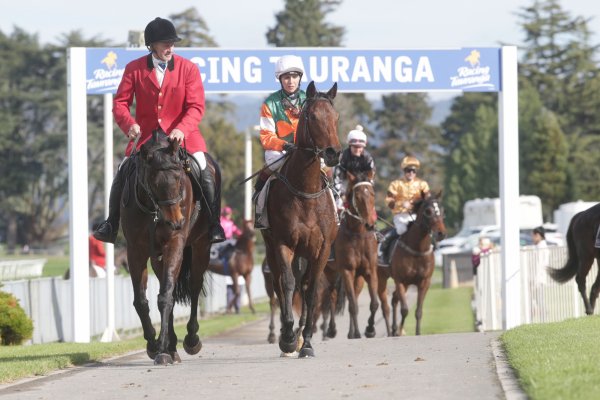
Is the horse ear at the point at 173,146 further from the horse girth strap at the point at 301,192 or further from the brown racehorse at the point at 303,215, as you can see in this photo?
the horse girth strap at the point at 301,192

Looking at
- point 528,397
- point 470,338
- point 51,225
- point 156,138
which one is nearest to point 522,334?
point 470,338

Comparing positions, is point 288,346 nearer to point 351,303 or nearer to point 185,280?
point 185,280

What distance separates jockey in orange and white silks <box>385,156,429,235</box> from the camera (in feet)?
73.6

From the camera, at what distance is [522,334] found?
49.0ft

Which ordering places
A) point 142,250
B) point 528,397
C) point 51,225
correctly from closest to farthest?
point 528,397
point 142,250
point 51,225

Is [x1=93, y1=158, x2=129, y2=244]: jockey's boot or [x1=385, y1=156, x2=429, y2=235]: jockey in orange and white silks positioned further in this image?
[x1=385, y1=156, x2=429, y2=235]: jockey in orange and white silks

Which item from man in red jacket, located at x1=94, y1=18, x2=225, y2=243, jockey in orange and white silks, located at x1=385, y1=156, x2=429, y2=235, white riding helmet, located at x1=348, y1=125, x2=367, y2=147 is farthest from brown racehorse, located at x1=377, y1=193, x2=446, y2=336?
man in red jacket, located at x1=94, y1=18, x2=225, y2=243

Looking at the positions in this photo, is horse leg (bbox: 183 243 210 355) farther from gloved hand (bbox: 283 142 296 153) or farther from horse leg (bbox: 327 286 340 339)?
horse leg (bbox: 327 286 340 339)

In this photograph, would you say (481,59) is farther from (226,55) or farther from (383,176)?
(383,176)

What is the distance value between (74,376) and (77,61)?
9950mm

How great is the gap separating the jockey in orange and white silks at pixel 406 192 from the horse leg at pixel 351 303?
1.94 m

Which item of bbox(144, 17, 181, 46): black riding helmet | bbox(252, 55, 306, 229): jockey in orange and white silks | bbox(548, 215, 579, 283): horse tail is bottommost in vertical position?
bbox(548, 215, 579, 283): horse tail

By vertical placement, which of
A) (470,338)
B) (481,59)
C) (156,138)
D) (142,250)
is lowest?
(470,338)

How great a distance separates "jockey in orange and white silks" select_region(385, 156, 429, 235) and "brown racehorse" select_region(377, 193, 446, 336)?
151 millimetres
